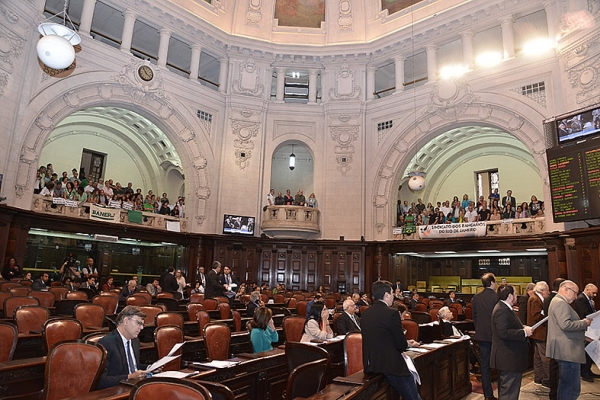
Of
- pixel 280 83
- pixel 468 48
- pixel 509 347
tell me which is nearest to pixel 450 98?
pixel 468 48

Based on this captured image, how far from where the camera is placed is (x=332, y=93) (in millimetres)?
19953

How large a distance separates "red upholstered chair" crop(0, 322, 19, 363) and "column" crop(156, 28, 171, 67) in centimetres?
1541

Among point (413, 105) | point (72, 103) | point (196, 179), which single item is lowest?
point (196, 179)

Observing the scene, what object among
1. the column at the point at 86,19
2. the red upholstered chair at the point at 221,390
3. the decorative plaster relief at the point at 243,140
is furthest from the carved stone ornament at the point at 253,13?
the red upholstered chair at the point at 221,390

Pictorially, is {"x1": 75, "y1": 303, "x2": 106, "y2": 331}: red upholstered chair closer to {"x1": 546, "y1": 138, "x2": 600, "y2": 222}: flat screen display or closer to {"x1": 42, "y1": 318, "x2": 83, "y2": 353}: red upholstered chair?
{"x1": 42, "y1": 318, "x2": 83, "y2": 353}: red upholstered chair

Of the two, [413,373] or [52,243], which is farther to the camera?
[52,243]

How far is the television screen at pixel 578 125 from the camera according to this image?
12.0 meters

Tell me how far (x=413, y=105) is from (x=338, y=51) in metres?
4.54

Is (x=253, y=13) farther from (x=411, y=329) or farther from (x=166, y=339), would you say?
(x=166, y=339)

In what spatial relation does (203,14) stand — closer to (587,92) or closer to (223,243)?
(223,243)

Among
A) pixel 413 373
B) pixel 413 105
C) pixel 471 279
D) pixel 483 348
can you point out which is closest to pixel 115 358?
pixel 413 373

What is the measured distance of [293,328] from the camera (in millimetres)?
6582

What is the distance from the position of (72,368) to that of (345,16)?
2040 centimetres

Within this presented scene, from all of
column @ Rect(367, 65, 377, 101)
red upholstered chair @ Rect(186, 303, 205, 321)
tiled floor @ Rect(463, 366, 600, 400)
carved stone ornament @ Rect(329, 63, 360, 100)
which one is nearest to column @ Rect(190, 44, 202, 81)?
carved stone ornament @ Rect(329, 63, 360, 100)
